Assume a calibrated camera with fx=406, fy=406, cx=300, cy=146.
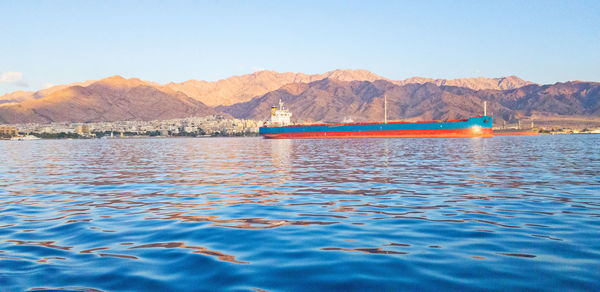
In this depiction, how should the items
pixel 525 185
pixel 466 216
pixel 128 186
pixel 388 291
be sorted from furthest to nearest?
1. pixel 128 186
2. pixel 525 185
3. pixel 466 216
4. pixel 388 291

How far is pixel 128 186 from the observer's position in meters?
16.4

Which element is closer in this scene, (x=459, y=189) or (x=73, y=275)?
(x=73, y=275)

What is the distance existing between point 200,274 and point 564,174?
1826 cm

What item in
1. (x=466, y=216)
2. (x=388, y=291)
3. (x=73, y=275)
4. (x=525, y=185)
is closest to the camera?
(x=388, y=291)

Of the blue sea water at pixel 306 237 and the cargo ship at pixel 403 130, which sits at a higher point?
the cargo ship at pixel 403 130

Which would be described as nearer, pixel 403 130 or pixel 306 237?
pixel 306 237

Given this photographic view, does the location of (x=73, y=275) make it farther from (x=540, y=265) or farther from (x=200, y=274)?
(x=540, y=265)

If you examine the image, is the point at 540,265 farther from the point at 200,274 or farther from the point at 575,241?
the point at 200,274

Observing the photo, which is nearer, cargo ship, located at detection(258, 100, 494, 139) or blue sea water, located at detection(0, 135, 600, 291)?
blue sea water, located at detection(0, 135, 600, 291)

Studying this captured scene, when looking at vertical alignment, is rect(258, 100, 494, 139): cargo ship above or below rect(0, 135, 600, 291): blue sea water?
above

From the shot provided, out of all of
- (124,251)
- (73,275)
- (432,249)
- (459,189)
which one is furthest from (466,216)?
(73,275)

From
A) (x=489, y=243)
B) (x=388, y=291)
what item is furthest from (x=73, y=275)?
(x=489, y=243)

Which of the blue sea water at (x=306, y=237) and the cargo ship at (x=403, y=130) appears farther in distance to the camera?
the cargo ship at (x=403, y=130)

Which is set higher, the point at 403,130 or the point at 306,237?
the point at 403,130
